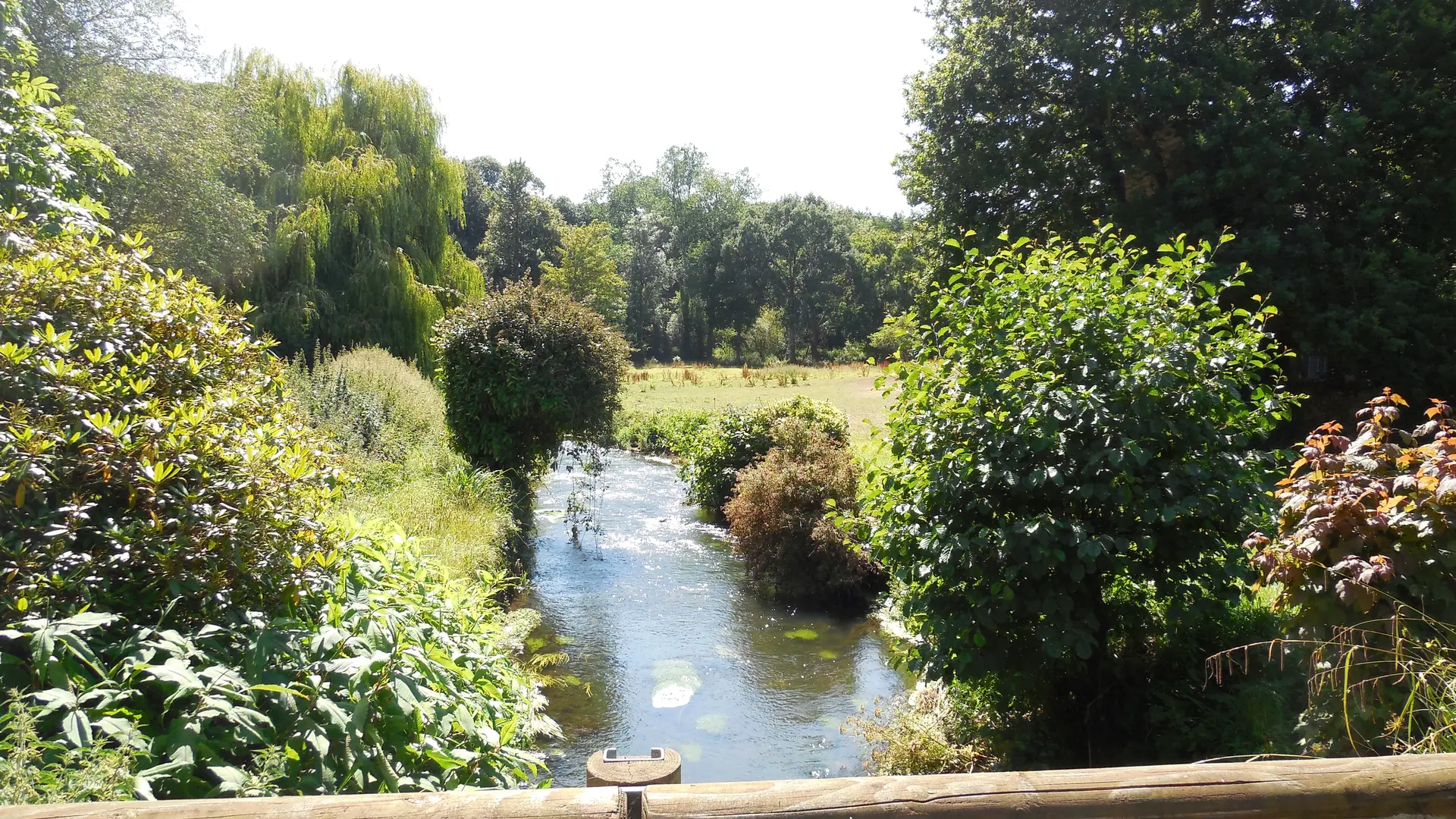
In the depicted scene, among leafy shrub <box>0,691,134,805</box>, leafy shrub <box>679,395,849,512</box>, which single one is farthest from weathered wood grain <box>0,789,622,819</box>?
leafy shrub <box>679,395,849,512</box>

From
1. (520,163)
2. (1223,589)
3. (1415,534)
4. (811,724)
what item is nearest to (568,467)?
(811,724)

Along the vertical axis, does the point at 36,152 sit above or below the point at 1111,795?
above

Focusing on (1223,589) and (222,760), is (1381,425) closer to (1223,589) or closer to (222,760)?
(1223,589)

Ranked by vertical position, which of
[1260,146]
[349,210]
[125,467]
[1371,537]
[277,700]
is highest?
[349,210]

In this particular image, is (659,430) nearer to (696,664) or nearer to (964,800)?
(696,664)

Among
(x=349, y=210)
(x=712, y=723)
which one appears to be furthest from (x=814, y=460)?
(x=349, y=210)

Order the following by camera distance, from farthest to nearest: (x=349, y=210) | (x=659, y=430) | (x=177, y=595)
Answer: (x=659, y=430), (x=349, y=210), (x=177, y=595)

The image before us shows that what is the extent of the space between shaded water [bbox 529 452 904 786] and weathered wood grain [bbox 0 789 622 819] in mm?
4310

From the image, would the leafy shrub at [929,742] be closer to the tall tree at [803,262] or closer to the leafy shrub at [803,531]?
the leafy shrub at [803,531]

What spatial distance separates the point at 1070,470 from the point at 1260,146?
10035 mm

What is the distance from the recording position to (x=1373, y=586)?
3.34 m

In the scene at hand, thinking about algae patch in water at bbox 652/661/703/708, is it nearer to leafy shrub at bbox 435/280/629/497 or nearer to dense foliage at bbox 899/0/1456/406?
leafy shrub at bbox 435/280/629/497

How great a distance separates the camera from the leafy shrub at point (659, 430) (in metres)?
19.3

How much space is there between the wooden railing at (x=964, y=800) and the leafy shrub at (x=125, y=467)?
4.62 ft
